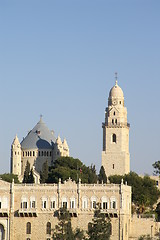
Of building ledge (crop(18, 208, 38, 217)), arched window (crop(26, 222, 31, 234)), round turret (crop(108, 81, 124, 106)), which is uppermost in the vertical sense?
round turret (crop(108, 81, 124, 106))

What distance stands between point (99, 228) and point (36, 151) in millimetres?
82121

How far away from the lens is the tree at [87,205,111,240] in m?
108

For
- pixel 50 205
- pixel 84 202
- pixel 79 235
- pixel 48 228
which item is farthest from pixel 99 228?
pixel 50 205

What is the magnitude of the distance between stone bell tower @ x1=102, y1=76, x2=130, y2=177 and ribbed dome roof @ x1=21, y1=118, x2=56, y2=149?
76.9ft

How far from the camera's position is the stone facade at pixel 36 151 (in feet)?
615

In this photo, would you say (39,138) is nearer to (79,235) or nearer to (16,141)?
(16,141)

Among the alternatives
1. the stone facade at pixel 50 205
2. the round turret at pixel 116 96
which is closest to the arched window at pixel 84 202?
the stone facade at pixel 50 205

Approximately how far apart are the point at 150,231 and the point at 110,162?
1825 inches

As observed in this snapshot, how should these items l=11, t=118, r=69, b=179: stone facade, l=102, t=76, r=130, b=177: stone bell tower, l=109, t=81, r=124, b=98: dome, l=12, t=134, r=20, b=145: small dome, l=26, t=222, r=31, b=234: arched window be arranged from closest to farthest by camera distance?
l=26, t=222, r=31, b=234: arched window
l=102, t=76, r=130, b=177: stone bell tower
l=109, t=81, r=124, b=98: dome
l=11, t=118, r=69, b=179: stone facade
l=12, t=134, r=20, b=145: small dome

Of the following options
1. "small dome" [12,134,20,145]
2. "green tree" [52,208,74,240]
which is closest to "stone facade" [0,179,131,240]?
"green tree" [52,208,74,240]

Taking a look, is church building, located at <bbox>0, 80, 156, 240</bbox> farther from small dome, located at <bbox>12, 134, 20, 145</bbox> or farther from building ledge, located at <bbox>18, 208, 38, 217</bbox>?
small dome, located at <bbox>12, 134, 20, 145</bbox>

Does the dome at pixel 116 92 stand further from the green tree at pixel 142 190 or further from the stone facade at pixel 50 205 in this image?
the stone facade at pixel 50 205

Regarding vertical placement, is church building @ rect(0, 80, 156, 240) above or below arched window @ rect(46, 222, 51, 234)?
above

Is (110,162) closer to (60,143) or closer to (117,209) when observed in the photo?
(60,143)
